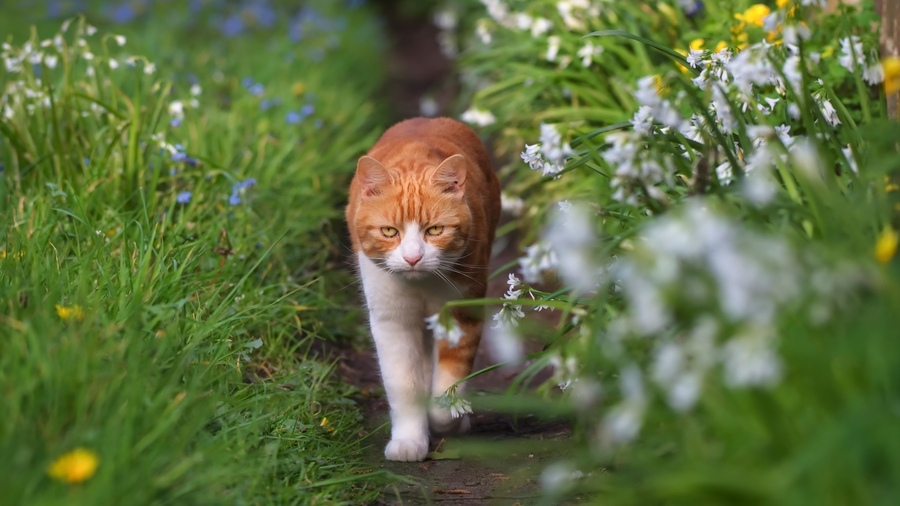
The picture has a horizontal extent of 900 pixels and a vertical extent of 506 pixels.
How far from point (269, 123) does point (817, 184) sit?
12.6 feet

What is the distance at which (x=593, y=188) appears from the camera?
4.53m

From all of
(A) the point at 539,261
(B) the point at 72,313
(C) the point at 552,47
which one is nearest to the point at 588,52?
(C) the point at 552,47

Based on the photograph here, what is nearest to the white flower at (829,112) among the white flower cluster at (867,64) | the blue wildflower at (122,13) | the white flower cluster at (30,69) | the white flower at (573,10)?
the white flower cluster at (867,64)

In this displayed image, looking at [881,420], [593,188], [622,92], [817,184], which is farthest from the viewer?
[622,92]

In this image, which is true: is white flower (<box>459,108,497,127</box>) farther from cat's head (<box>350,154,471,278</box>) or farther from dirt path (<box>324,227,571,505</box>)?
cat's head (<box>350,154,471,278</box>)

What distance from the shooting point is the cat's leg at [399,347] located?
3.37 metres

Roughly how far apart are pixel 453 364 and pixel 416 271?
1.09 ft

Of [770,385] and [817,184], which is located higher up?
[817,184]

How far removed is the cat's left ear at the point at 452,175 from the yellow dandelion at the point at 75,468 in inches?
67.4

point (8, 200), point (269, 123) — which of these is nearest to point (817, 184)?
point (8, 200)

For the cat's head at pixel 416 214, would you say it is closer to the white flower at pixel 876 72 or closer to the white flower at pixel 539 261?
the white flower at pixel 539 261

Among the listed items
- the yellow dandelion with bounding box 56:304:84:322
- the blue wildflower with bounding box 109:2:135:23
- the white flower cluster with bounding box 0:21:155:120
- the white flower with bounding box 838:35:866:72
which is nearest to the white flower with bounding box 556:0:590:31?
the white flower with bounding box 838:35:866:72

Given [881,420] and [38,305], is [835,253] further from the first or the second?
[38,305]

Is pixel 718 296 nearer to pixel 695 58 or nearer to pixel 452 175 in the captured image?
pixel 695 58
